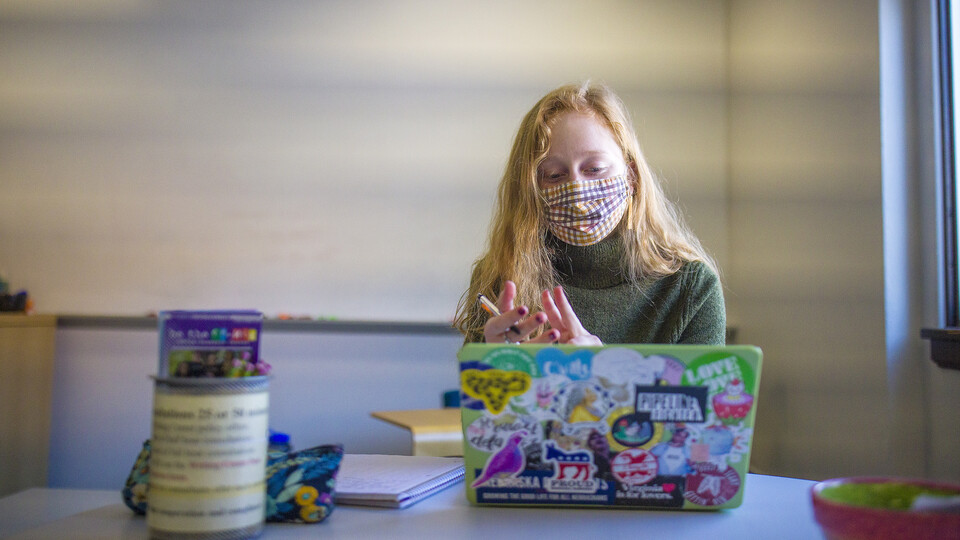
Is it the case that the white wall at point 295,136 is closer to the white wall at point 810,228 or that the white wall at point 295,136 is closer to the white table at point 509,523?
the white wall at point 810,228

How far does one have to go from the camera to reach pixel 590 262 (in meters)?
1.38

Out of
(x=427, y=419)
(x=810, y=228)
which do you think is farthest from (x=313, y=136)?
(x=810, y=228)

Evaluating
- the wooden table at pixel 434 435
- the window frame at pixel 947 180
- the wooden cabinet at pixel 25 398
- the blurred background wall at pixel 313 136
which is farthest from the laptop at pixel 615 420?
the wooden cabinet at pixel 25 398

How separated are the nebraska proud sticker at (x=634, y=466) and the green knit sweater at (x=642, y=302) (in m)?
0.69

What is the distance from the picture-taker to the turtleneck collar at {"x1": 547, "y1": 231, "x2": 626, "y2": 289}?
1.37 m

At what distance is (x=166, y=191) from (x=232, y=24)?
2.47ft

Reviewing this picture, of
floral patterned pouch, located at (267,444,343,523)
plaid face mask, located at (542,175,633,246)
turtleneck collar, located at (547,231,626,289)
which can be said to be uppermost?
plaid face mask, located at (542,175,633,246)

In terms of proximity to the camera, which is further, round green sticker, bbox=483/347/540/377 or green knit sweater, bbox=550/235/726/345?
green knit sweater, bbox=550/235/726/345

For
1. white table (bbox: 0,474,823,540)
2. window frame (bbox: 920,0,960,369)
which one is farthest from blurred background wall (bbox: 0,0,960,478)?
white table (bbox: 0,474,823,540)

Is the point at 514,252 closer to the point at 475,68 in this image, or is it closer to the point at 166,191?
the point at 475,68

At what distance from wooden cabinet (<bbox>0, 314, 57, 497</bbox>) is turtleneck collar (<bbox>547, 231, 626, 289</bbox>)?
227 centimetres

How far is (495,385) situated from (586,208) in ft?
2.23

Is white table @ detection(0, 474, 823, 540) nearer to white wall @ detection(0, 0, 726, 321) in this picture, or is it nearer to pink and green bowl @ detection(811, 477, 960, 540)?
pink and green bowl @ detection(811, 477, 960, 540)

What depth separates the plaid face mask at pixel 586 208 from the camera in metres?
1.27
